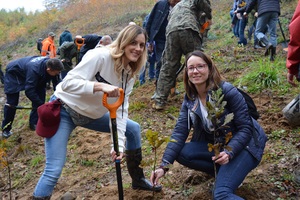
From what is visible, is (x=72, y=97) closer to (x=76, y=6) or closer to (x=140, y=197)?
(x=140, y=197)

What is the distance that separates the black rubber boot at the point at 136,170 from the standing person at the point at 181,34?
2160mm

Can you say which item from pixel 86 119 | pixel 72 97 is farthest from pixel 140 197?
pixel 72 97

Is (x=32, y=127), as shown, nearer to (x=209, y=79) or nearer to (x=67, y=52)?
(x=67, y=52)

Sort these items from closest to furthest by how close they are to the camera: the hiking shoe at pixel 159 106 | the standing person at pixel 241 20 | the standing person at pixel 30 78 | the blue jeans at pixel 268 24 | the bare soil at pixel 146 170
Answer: the bare soil at pixel 146 170 → the hiking shoe at pixel 159 106 → the standing person at pixel 30 78 → the blue jeans at pixel 268 24 → the standing person at pixel 241 20

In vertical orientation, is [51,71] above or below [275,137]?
above

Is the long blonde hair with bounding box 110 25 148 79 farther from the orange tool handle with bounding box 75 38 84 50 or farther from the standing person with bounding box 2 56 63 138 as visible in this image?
the orange tool handle with bounding box 75 38 84 50

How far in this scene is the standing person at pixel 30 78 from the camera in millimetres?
5430

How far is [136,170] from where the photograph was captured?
3.12m

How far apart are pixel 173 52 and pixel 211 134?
251cm

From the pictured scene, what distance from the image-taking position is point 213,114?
2.11m

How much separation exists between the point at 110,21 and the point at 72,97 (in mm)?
17386

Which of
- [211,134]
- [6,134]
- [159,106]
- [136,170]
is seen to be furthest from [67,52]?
[211,134]

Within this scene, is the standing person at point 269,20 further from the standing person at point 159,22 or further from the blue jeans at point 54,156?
the blue jeans at point 54,156

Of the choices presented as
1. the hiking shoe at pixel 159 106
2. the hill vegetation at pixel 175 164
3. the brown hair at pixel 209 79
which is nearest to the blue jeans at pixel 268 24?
the hill vegetation at pixel 175 164
